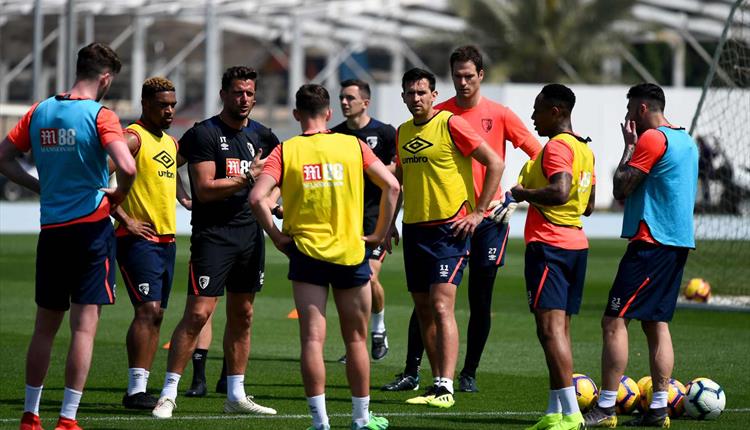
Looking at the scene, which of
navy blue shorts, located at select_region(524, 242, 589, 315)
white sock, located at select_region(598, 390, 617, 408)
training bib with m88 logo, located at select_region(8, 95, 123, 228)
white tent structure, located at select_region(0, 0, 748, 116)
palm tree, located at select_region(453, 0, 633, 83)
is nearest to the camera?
training bib with m88 logo, located at select_region(8, 95, 123, 228)

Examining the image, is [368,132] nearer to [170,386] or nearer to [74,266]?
[170,386]

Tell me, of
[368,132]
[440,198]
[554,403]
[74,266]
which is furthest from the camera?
[368,132]

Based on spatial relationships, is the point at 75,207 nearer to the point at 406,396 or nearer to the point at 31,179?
the point at 31,179

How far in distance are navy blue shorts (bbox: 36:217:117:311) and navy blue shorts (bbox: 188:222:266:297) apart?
144 cm

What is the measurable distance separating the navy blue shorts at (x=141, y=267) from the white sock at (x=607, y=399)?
3.15m

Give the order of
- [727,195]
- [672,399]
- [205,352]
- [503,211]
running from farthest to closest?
[727,195], [503,211], [205,352], [672,399]

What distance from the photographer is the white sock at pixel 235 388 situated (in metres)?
9.74

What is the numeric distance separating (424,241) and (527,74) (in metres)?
36.7

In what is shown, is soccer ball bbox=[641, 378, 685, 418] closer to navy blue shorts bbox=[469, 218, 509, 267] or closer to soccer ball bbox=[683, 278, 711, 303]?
navy blue shorts bbox=[469, 218, 509, 267]

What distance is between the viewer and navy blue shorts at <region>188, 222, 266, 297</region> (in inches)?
387

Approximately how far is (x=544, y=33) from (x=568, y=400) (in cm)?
3654

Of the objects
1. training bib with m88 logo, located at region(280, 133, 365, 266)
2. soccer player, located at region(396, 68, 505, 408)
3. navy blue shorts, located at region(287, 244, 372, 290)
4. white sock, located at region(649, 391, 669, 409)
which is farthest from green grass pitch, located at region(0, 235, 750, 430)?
training bib with m88 logo, located at region(280, 133, 365, 266)

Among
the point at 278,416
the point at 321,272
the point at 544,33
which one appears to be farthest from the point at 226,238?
the point at 544,33

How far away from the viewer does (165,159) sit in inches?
394
